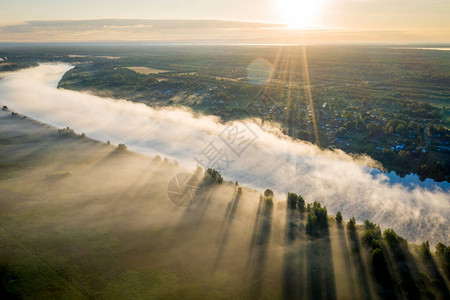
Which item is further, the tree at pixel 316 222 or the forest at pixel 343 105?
the forest at pixel 343 105

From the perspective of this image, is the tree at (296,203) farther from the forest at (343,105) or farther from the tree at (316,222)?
the forest at (343,105)

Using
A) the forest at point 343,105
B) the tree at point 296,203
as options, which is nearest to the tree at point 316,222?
the tree at point 296,203

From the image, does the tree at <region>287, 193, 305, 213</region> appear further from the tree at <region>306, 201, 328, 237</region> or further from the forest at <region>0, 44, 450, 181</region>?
the forest at <region>0, 44, 450, 181</region>

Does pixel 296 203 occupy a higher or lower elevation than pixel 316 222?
lower

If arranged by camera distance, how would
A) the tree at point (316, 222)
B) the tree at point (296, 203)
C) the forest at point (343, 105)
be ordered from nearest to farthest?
1. the tree at point (316, 222)
2. the tree at point (296, 203)
3. the forest at point (343, 105)

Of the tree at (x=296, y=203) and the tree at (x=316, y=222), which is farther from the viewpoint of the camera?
the tree at (x=296, y=203)

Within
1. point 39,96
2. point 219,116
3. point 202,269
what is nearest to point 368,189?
point 202,269

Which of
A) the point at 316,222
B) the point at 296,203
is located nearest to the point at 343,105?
the point at 296,203

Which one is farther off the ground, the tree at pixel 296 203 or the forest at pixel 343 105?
the forest at pixel 343 105

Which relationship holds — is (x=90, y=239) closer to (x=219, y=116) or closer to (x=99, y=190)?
(x=99, y=190)

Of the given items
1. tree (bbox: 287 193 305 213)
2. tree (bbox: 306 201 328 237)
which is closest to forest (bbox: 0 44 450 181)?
tree (bbox: 287 193 305 213)

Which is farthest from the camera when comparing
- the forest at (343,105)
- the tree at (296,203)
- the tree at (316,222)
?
the forest at (343,105)

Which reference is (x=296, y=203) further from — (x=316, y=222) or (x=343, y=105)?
(x=343, y=105)
